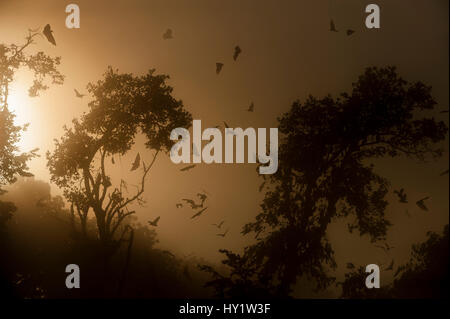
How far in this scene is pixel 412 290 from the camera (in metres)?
26.1

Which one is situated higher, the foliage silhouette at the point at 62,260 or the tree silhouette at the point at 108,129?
the tree silhouette at the point at 108,129

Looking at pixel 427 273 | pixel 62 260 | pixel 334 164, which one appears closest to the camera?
pixel 334 164

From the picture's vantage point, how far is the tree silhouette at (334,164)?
16.7m

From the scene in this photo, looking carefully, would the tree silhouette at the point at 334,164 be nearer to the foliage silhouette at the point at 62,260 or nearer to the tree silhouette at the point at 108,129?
the tree silhouette at the point at 108,129

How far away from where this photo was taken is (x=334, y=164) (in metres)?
17.3

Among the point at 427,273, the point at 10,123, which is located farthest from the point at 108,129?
the point at 427,273

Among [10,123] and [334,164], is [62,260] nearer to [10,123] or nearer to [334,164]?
[10,123]

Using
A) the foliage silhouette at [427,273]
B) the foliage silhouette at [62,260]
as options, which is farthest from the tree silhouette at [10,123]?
the foliage silhouette at [427,273]

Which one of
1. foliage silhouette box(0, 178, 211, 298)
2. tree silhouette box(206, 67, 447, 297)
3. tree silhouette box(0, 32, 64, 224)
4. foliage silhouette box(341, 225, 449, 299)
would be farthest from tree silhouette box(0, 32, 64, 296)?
foliage silhouette box(341, 225, 449, 299)

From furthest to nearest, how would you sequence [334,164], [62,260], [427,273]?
[62,260] < [427,273] < [334,164]

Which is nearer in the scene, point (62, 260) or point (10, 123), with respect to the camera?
point (10, 123)

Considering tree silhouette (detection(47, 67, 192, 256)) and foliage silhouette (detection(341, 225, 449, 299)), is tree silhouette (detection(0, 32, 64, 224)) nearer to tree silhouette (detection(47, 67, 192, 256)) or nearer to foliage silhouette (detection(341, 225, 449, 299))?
tree silhouette (detection(47, 67, 192, 256))

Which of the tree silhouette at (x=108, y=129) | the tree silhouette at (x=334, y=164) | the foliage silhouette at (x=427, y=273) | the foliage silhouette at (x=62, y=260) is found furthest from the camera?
the foliage silhouette at (x=427, y=273)
